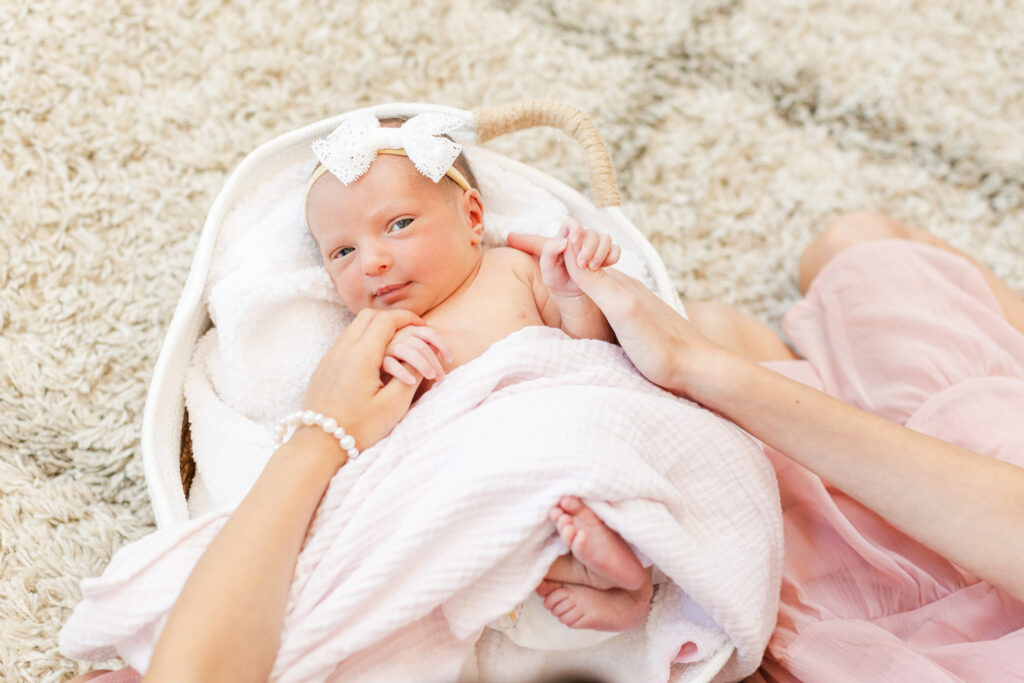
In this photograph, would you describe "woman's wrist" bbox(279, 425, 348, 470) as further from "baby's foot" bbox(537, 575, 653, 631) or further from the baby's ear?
the baby's ear

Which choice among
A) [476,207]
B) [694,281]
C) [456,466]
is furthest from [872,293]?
[456,466]

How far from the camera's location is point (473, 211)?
1.21 meters

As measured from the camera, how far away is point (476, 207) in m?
1.21

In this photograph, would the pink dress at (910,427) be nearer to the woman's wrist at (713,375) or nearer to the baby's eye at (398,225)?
the woman's wrist at (713,375)

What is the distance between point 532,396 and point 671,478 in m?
0.19

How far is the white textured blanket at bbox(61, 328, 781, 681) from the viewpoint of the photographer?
83cm

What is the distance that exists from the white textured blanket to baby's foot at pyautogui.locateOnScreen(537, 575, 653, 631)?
0.06 meters

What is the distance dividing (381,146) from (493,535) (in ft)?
1.90

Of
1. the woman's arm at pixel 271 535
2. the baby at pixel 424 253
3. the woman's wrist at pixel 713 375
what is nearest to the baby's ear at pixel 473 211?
the baby at pixel 424 253

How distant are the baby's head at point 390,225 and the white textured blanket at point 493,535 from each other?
196 millimetres

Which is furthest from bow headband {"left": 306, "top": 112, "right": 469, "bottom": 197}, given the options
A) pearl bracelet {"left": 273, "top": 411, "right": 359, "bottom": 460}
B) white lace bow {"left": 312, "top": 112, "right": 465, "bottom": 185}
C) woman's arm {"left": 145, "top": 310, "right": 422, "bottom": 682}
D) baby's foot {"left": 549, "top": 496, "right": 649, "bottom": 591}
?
baby's foot {"left": 549, "top": 496, "right": 649, "bottom": 591}

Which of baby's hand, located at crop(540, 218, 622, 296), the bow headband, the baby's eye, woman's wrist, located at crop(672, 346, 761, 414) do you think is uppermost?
the bow headband

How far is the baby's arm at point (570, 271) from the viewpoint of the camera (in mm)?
955

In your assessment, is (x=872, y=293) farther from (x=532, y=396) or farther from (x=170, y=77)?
(x=170, y=77)
